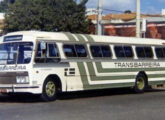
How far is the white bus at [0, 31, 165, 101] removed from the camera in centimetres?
1636

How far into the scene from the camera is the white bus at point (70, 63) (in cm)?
1636

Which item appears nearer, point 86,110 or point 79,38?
point 86,110

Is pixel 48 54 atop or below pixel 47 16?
below

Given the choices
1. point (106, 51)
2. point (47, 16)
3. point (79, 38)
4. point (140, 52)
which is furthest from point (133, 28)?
point (79, 38)

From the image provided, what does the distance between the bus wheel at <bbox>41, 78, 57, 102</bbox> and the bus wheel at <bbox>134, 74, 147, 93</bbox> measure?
5441 millimetres

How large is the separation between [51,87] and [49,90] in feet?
0.51

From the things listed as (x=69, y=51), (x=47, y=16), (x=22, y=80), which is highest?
(x=47, y=16)

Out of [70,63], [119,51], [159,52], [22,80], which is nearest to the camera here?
[22,80]

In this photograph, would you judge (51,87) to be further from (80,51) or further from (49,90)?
(80,51)

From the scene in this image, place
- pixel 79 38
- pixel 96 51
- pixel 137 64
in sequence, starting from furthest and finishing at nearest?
pixel 137 64 < pixel 96 51 < pixel 79 38

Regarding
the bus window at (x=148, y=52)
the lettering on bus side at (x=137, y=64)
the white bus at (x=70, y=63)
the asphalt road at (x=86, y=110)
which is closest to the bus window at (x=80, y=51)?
the white bus at (x=70, y=63)

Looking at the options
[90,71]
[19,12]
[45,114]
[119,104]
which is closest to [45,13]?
[19,12]

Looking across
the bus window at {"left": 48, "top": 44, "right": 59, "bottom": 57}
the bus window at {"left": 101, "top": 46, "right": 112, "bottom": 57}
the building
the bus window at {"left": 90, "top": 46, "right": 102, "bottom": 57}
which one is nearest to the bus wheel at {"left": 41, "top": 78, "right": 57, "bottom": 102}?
the bus window at {"left": 48, "top": 44, "right": 59, "bottom": 57}

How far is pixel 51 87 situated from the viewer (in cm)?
1697
